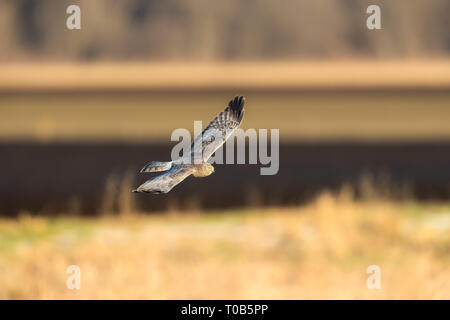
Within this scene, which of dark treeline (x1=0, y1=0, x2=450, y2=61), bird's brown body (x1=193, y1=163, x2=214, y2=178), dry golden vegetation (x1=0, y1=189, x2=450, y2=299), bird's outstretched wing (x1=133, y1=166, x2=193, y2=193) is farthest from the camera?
dark treeline (x1=0, y1=0, x2=450, y2=61)

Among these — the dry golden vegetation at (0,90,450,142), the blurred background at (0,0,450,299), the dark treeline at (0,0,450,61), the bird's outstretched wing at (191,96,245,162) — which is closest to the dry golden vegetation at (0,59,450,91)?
the blurred background at (0,0,450,299)

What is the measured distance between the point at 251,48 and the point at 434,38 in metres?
14.3

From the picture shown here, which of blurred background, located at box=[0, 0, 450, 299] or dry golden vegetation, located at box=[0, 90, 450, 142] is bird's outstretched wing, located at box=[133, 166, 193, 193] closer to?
blurred background, located at box=[0, 0, 450, 299]

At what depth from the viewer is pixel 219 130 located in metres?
3.67

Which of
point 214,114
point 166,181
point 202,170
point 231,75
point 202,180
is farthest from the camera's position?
point 231,75

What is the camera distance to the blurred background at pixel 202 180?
9.52m

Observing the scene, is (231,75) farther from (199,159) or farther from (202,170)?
(202,170)

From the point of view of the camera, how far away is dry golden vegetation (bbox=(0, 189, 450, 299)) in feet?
29.0

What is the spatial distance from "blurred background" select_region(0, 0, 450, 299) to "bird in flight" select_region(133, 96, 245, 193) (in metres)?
4.99

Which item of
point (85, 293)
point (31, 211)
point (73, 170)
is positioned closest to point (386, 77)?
point (73, 170)

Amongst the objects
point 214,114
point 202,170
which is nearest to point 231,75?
point 214,114

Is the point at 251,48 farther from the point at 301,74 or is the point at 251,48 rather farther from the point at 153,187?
the point at 153,187

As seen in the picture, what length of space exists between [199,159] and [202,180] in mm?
12835

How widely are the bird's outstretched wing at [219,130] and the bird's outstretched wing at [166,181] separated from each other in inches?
6.6
